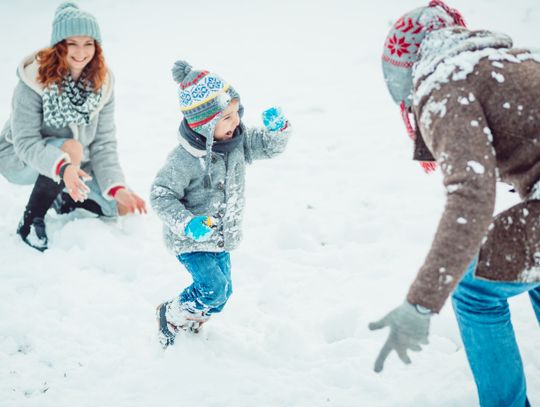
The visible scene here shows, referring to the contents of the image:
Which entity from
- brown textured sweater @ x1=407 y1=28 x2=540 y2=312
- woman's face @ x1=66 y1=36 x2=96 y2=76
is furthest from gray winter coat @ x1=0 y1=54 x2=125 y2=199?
brown textured sweater @ x1=407 y1=28 x2=540 y2=312

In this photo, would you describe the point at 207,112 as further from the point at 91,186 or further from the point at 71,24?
the point at 91,186

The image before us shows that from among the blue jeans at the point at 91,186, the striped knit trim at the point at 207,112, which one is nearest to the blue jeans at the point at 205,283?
the striped knit trim at the point at 207,112

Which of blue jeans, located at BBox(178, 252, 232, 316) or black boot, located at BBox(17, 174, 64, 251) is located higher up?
blue jeans, located at BBox(178, 252, 232, 316)

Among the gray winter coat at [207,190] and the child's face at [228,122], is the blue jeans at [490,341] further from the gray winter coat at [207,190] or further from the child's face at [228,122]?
the child's face at [228,122]

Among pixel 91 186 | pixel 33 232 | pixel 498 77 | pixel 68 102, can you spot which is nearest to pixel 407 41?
pixel 498 77

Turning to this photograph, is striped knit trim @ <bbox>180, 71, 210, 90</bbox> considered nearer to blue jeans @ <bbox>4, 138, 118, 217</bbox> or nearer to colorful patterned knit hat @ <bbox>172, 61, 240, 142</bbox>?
colorful patterned knit hat @ <bbox>172, 61, 240, 142</bbox>

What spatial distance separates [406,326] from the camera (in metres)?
1.38

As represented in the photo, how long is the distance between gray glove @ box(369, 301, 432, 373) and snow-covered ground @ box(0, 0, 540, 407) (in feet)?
2.67

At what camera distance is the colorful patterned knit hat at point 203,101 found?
7.06 feet

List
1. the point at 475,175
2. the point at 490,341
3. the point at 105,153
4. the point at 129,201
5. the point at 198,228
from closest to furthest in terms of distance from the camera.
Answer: the point at 475,175 < the point at 490,341 < the point at 198,228 < the point at 129,201 < the point at 105,153

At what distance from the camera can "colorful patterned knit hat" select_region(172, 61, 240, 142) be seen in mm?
2152

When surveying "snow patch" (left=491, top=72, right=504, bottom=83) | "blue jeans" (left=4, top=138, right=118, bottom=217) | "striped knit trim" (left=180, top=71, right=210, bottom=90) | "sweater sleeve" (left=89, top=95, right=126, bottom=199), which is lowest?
"blue jeans" (left=4, top=138, right=118, bottom=217)

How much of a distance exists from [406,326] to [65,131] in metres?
2.85

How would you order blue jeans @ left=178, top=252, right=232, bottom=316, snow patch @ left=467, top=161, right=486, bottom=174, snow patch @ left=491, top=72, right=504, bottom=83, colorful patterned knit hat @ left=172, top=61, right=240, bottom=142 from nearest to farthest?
snow patch @ left=467, top=161, right=486, bottom=174, snow patch @ left=491, top=72, right=504, bottom=83, colorful patterned knit hat @ left=172, top=61, right=240, bottom=142, blue jeans @ left=178, top=252, right=232, bottom=316
